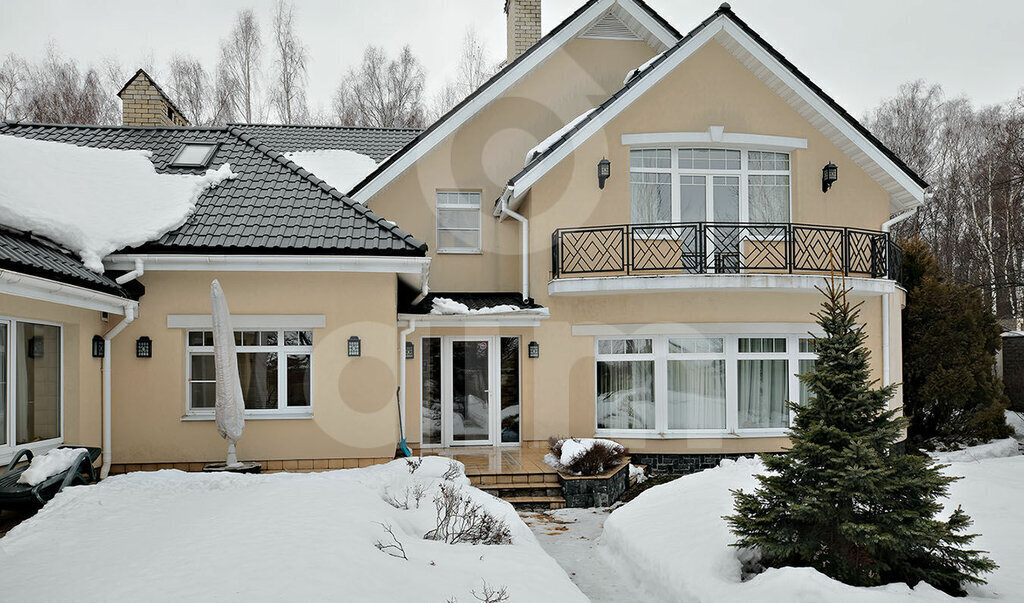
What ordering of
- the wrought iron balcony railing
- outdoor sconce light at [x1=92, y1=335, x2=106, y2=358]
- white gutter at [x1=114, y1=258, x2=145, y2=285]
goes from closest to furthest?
white gutter at [x1=114, y1=258, x2=145, y2=285]
outdoor sconce light at [x1=92, y1=335, x2=106, y2=358]
the wrought iron balcony railing

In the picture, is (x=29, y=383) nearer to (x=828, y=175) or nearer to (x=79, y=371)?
(x=79, y=371)

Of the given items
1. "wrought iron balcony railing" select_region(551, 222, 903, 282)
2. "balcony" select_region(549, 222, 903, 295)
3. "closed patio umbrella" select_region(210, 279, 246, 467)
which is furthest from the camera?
"wrought iron balcony railing" select_region(551, 222, 903, 282)

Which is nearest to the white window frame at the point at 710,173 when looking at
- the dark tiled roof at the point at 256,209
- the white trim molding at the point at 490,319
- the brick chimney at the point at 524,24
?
the white trim molding at the point at 490,319

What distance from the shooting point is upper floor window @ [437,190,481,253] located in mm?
14938

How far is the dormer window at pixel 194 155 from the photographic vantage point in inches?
475

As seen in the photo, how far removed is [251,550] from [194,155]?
9198 millimetres

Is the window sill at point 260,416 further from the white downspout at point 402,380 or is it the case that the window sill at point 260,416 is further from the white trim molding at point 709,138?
the white trim molding at point 709,138

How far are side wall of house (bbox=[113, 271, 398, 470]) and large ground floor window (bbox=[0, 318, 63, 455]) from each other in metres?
1.19

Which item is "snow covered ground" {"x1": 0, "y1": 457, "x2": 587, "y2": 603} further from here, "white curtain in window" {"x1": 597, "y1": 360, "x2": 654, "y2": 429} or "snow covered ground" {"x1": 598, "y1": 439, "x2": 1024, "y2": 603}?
"white curtain in window" {"x1": 597, "y1": 360, "x2": 654, "y2": 429}

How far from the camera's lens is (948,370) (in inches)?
643

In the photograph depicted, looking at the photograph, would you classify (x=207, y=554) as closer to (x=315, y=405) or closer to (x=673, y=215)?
(x=315, y=405)

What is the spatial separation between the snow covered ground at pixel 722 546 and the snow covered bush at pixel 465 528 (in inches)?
61.3

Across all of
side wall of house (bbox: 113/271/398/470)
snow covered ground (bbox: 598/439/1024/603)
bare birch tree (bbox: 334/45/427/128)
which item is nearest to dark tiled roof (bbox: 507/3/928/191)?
side wall of house (bbox: 113/271/398/470)

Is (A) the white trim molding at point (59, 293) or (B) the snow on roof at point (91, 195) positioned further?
(B) the snow on roof at point (91, 195)
